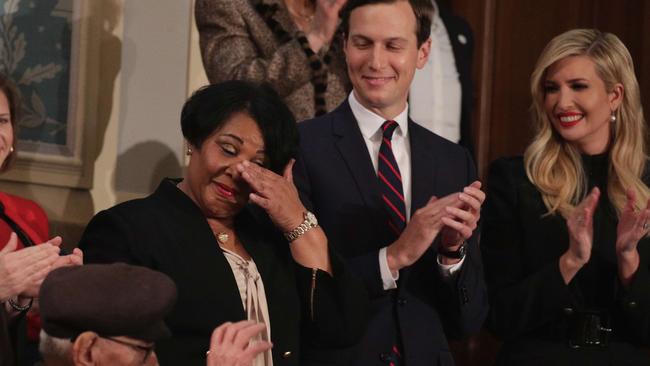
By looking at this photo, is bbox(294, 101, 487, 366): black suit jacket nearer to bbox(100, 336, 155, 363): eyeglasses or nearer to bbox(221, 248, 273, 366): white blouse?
bbox(221, 248, 273, 366): white blouse

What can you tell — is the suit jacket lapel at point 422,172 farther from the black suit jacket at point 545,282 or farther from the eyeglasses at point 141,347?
the eyeglasses at point 141,347

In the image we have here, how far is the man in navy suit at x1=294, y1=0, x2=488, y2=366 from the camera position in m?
3.46

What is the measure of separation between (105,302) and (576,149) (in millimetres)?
2082

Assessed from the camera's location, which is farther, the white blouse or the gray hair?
the white blouse

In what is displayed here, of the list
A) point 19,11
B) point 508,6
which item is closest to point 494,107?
point 508,6

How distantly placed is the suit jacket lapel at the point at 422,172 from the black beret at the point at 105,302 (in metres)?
1.20

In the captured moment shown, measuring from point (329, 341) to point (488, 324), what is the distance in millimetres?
761

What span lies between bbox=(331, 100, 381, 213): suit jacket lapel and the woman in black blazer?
264mm

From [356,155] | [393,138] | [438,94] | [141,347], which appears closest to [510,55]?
[438,94]

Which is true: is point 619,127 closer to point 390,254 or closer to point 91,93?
point 390,254

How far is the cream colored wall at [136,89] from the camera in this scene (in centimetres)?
452

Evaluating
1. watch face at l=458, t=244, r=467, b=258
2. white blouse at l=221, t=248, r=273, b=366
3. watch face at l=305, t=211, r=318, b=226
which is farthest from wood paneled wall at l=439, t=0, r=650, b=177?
white blouse at l=221, t=248, r=273, b=366

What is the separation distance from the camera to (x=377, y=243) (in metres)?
3.59

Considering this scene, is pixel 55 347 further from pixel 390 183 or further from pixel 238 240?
pixel 390 183
